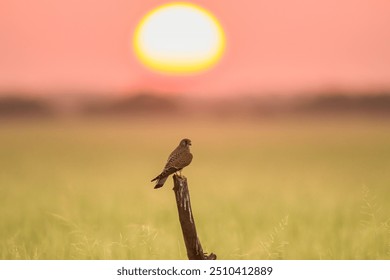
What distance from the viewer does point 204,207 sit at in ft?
26.3

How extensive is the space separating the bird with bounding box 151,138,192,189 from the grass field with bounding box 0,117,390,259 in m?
0.63

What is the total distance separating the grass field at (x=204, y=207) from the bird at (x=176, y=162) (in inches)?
24.9

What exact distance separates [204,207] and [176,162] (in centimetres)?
366

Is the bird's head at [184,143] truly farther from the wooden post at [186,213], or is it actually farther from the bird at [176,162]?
the wooden post at [186,213]

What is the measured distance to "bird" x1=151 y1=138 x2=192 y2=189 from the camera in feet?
14.2

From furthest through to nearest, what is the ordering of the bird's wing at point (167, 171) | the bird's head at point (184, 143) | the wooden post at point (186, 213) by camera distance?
the bird's head at point (184, 143), the bird's wing at point (167, 171), the wooden post at point (186, 213)

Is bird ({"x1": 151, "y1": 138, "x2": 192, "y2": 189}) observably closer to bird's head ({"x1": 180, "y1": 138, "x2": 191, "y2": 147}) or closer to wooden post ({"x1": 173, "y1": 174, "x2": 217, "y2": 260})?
bird's head ({"x1": 180, "y1": 138, "x2": 191, "y2": 147})

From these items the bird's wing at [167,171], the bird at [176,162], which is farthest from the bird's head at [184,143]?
the bird's wing at [167,171]

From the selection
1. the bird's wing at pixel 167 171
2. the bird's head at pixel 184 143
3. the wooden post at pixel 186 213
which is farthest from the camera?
the bird's head at pixel 184 143

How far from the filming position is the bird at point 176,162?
432 cm

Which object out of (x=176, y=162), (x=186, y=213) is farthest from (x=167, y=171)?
(x=186, y=213)

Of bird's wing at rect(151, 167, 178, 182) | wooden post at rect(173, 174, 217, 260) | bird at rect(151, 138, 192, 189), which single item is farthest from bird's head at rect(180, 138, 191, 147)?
wooden post at rect(173, 174, 217, 260)
